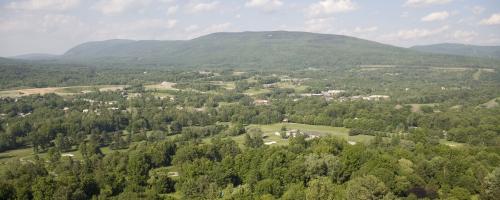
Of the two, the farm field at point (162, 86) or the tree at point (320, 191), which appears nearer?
the tree at point (320, 191)

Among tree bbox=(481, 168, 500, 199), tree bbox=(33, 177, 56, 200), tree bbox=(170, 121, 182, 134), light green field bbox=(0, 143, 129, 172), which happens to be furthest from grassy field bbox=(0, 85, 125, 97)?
tree bbox=(481, 168, 500, 199)

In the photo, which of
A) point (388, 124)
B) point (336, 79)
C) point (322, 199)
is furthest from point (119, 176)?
point (336, 79)

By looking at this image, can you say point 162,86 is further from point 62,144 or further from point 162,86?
point 62,144

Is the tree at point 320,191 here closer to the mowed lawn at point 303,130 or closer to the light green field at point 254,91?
the mowed lawn at point 303,130

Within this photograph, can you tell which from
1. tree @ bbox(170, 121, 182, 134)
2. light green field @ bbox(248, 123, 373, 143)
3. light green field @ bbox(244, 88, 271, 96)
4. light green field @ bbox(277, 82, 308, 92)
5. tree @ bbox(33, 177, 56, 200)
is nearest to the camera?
tree @ bbox(33, 177, 56, 200)

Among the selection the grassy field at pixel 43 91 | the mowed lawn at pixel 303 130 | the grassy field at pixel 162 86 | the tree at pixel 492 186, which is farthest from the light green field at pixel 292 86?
the tree at pixel 492 186

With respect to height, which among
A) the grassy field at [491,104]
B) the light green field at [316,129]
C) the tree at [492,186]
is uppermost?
the tree at [492,186]

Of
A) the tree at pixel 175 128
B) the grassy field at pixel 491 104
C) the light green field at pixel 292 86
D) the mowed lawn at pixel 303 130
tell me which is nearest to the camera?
the mowed lawn at pixel 303 130

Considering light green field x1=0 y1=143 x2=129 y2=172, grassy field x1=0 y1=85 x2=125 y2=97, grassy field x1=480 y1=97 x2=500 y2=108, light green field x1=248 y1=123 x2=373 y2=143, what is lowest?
light green field x1=248 y1=123 x2=373 y2=143

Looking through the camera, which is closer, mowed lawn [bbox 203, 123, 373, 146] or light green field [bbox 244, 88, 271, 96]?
mowed lawn [bbox 203, 123, 373, 146]

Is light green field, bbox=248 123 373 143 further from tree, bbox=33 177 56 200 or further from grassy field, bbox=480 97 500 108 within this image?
grassy field, bbox=480 97 500 108

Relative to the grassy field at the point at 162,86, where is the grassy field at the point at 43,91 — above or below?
above

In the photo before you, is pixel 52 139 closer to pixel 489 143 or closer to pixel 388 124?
pixel 388 124
